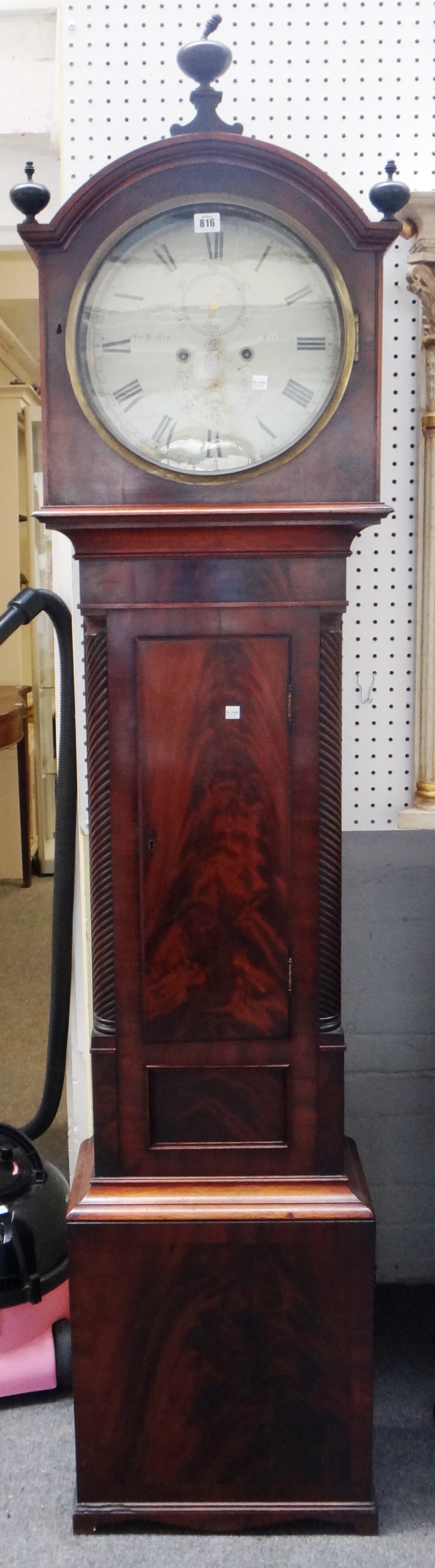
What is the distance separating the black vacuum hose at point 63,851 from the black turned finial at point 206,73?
2.26 feet

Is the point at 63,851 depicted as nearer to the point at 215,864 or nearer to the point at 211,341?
the point at 215,864

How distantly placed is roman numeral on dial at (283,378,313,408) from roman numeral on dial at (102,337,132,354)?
7.9 inches

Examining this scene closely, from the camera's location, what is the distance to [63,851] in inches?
77.2

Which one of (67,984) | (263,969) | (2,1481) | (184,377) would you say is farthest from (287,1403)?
(184,377)

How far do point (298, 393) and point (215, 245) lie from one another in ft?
0.67

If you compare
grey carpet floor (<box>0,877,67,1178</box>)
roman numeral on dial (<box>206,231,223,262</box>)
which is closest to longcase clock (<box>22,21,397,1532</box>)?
roman numeral on dial (<box>206,231,223,262</box>)

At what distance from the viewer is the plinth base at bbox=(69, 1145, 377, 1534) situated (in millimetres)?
1568

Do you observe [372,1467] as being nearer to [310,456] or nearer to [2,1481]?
[2,1481]

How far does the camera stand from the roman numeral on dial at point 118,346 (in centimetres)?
143

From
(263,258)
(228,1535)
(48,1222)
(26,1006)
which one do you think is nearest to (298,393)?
(263,258)

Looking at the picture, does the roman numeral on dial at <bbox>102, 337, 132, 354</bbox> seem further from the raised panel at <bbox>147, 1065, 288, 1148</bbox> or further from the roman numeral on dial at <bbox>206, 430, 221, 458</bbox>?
the raised panel at <bbox>147, 1065, 288, 1148</bbox>

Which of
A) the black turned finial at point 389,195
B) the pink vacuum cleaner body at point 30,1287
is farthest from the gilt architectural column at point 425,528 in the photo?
the pink vacuum cleaner body at point 30,1287

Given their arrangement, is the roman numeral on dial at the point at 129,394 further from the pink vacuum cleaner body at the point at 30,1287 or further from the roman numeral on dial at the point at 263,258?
the pink vacuum cleaner body at the point at 30,1287

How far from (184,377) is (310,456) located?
0.60ft
